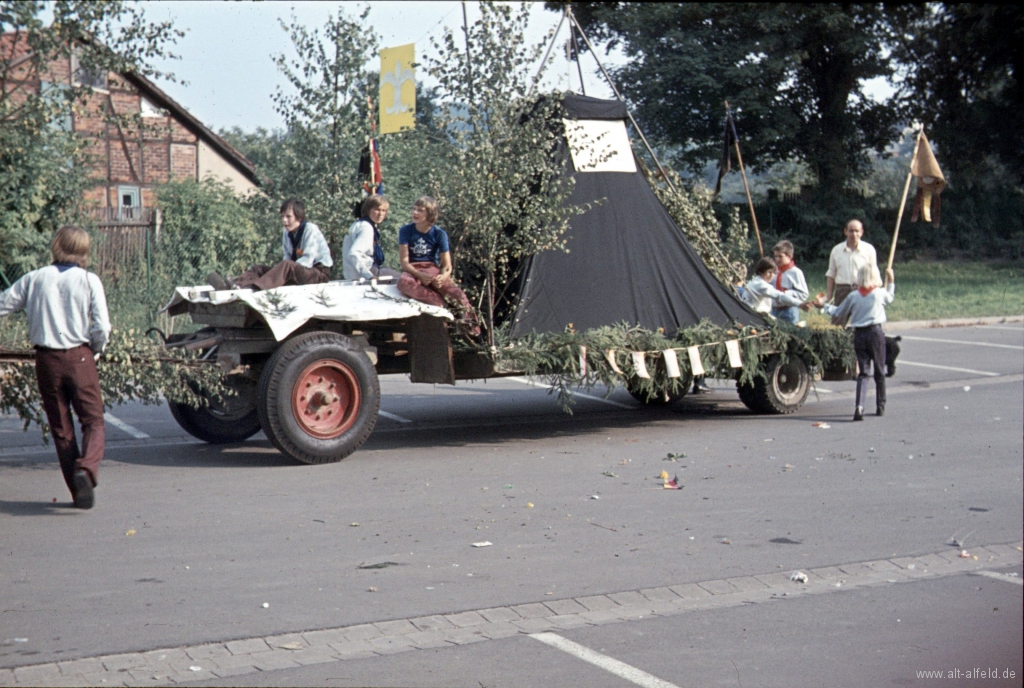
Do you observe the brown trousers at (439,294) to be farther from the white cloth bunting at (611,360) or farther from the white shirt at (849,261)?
the white shirt at (849,261)

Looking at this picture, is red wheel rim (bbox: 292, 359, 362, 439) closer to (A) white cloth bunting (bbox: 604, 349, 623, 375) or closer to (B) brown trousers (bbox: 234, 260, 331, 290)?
(B) brown trousers (bbox: 234, 260, 331, 290)

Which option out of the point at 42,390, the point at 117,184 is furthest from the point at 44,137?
the point at 117,184

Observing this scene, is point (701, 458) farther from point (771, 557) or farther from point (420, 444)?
point (771, 557)

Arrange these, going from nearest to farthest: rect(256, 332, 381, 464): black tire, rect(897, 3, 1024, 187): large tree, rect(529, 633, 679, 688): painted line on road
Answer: rect(897, 3, 1024, 187): large tree < rect(529, 633, 679, 688): painted line on road < rect(256, 332, 381, 464): black tire

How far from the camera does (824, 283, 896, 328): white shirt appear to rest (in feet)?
36.9

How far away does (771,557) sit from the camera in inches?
247

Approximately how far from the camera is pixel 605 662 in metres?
4.57

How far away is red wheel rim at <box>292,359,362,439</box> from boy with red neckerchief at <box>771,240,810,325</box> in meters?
5.20

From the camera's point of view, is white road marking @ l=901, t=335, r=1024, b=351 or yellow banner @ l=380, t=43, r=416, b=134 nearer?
yellow banner @ l=380, t=43, r=416, b=134

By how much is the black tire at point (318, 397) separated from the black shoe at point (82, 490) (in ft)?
5.35

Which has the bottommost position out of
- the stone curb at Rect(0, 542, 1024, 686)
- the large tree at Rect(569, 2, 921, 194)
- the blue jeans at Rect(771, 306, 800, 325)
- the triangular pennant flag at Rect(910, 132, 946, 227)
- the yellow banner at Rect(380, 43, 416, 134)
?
the stone curb at Rect(0, 542, 1024, 686)

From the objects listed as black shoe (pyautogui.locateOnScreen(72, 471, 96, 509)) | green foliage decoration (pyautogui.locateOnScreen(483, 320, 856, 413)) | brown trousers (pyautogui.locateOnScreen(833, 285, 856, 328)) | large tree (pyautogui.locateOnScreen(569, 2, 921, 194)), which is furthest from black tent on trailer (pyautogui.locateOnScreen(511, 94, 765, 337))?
large tree (pyautogui.locateOnScreen(569, 2, 921, 194))

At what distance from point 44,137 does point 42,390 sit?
1139 cm

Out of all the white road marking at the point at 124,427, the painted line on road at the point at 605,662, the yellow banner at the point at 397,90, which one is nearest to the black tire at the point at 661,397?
the yellow banner at the point at 397,90
